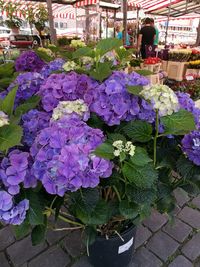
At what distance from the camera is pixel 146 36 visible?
561 centimetres

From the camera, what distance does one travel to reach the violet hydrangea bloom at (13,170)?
0.67 meters

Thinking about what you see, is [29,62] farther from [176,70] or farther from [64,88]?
[176,70]

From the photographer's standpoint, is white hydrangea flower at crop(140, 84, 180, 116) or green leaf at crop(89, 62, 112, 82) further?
green leaf at crop(89, 62, 112, 82)

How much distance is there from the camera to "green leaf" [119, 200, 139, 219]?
35.2 inches

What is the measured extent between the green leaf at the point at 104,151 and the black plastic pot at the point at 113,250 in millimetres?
709

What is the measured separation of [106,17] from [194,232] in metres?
6.72

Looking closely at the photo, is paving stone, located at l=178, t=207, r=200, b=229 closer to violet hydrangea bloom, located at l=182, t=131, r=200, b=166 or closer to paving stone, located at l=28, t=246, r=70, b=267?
paving stone, located at l=28, t=246, r=70, b=267

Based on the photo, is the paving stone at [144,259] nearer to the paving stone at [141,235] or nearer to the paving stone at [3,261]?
the paving stone at [141,235]

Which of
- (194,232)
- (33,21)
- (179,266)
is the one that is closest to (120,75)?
(179,266)

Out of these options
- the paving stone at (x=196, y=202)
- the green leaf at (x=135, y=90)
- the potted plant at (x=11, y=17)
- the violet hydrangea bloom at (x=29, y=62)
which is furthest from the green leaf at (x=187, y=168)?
the potted plant at (x=11, y=17)

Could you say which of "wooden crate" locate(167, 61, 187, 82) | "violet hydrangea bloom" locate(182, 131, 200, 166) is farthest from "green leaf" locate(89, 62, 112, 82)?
"wooden crate" locate(167, 61, 187, 82)

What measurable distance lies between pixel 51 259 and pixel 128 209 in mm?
860

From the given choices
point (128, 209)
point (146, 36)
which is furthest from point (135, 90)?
point (146, 36)

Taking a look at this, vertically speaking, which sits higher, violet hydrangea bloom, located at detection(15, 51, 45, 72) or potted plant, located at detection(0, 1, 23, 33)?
potted plant, located at detection(0, 1, 23, 33)
